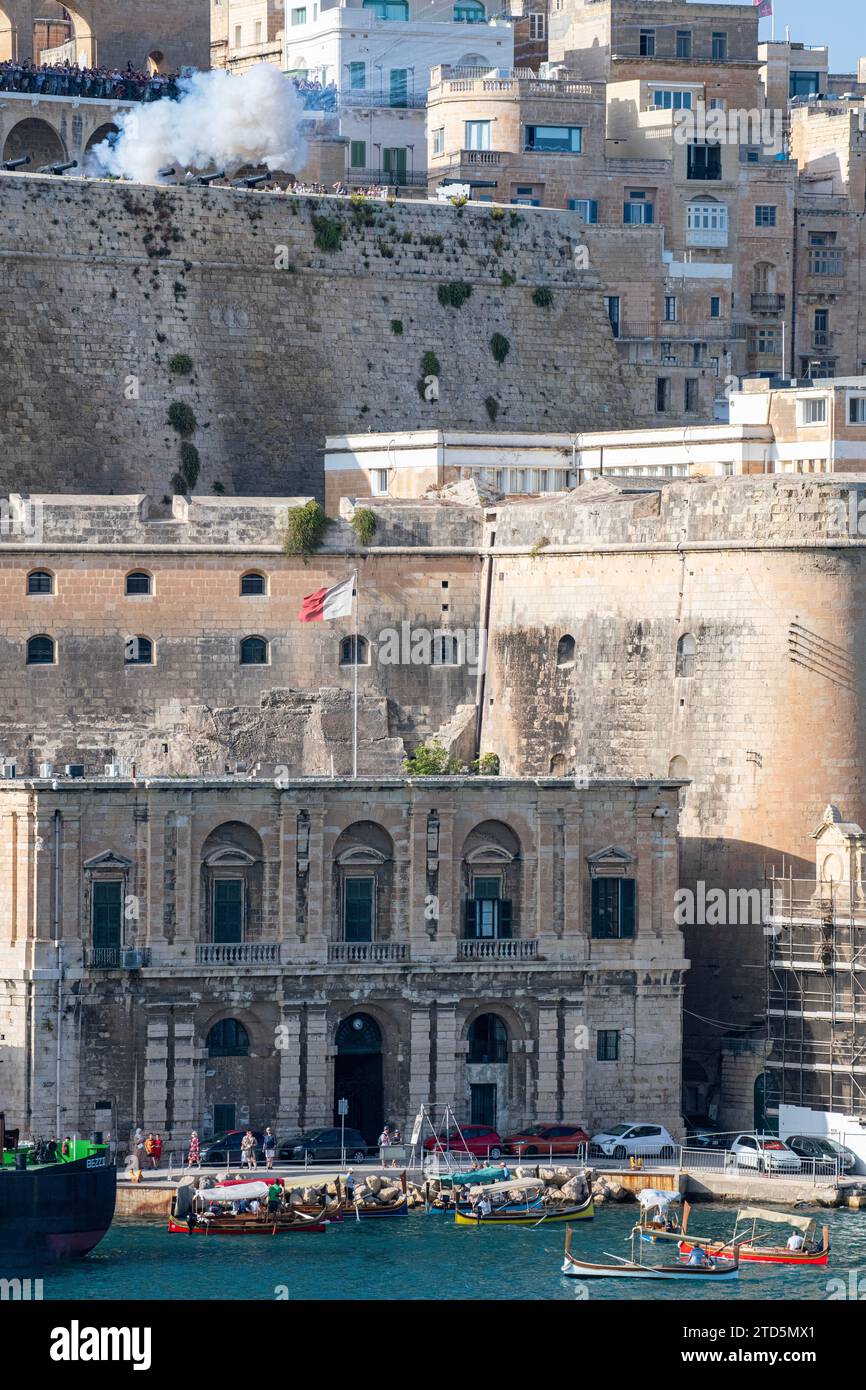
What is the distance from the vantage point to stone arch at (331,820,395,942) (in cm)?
7438

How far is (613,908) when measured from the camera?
7550 cm

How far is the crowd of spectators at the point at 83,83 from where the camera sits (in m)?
94.1

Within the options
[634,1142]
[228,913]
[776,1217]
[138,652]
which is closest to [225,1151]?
[228,913]

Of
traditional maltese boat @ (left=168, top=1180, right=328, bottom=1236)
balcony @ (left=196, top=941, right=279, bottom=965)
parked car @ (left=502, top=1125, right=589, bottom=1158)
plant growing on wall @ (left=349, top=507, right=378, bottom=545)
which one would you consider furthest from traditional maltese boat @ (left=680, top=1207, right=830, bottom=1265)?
plant growing on wall @ (left=349, top=507, right=378, bottom=545)

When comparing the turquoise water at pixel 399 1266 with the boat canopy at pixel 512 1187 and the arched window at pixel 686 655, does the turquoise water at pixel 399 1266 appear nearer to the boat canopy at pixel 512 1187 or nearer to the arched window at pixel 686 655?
the boat canopy at pixel 512 1187

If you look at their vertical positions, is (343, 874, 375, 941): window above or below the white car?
above

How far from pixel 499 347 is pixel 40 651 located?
16.3 meters

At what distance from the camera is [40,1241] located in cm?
6838

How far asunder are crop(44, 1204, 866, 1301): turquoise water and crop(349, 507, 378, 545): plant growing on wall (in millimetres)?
17451

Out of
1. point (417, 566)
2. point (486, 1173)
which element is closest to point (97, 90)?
point (417, 566)

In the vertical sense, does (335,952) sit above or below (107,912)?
below

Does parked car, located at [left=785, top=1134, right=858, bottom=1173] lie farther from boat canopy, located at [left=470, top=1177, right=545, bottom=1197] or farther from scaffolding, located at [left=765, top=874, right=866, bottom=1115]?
boat canopy, located at [left=470, top=1177, right=545, bottom=1197]

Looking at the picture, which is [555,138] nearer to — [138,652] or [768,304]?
[768,304]
